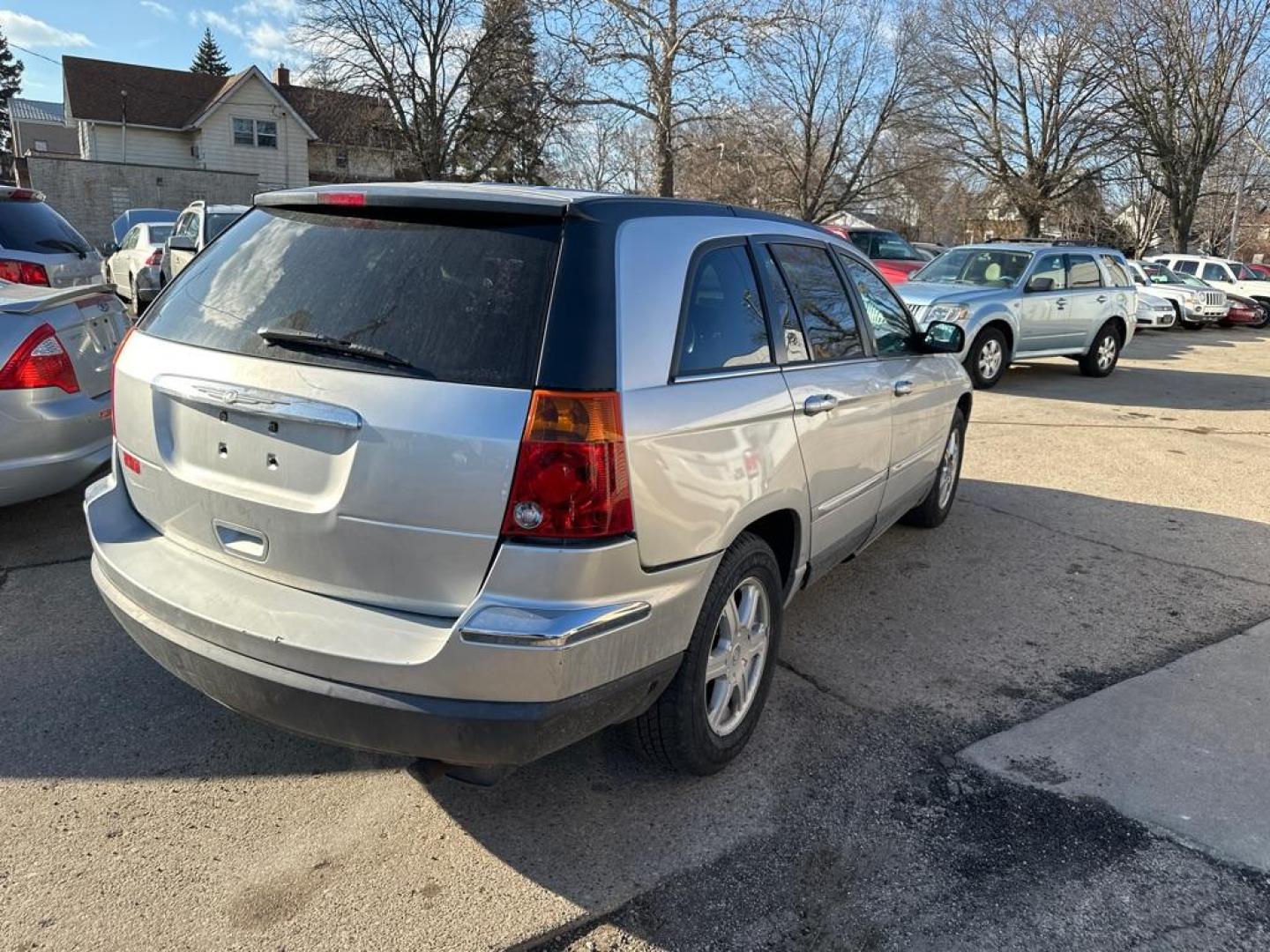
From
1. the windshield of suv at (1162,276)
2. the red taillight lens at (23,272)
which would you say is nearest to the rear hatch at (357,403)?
the red taillight lens at (23,272)

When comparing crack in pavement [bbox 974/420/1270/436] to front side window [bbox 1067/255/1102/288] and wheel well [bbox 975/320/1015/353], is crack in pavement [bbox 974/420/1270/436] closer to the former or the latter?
wheel well [bbox 975/320/1015/353]

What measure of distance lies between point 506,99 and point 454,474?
30776mm

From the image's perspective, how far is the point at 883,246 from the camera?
1934 centimetres

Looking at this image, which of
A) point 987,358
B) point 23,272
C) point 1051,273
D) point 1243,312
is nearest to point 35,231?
point 23,272

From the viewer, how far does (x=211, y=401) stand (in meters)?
2.51

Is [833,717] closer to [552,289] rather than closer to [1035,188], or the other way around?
[552,289]

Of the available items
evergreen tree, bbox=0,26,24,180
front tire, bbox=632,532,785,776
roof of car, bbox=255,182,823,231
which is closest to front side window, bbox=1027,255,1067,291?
front tire, bbox=632,532,785,776

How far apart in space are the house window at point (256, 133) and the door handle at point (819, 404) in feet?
146

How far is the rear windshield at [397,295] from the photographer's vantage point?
2.34m

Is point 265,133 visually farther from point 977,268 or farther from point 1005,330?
point 1005,330

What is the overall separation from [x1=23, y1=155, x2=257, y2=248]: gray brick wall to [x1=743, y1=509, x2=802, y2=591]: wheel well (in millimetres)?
31901

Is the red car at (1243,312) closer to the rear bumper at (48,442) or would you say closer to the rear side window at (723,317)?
the rear side window at (723,317)

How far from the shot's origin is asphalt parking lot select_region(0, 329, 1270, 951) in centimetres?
242

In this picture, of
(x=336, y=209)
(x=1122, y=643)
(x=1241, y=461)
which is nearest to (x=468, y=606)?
(x=336, y=209)
